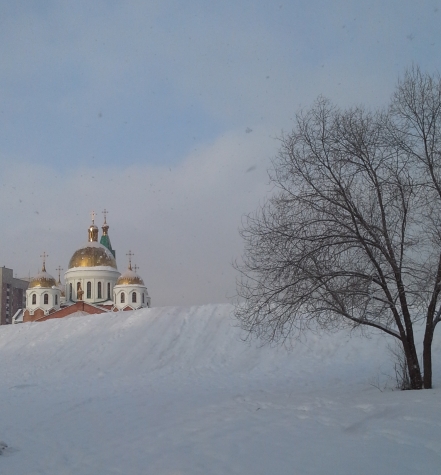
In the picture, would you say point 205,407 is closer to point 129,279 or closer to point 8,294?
point 129,279

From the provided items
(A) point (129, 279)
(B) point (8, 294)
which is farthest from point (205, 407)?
(B) point (8, 294)

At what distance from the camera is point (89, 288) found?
1946 inches

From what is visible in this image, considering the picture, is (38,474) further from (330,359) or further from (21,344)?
(21,344)

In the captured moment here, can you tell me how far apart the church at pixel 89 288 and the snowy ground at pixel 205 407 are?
84.6 ft

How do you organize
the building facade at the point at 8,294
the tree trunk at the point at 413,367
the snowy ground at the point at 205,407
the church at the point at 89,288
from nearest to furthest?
the snowy ground at the point at 205,407 < the tree trunk at the point at 413,367 < the church at the point at 89,288 < the building facade at the point at 8,294

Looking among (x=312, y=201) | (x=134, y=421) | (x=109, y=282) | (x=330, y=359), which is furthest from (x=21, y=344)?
(x=109, y=282)

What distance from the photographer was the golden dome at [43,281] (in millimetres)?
48722

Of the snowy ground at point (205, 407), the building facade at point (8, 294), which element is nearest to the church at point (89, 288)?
the snowy ground at point (205, 407)

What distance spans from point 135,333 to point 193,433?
15.0 metres

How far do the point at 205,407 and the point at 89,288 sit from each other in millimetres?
41259

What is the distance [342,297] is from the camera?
9602 mm

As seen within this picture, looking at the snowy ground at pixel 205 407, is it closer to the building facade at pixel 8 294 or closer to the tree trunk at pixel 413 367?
the tree trunk at pixel 413 367

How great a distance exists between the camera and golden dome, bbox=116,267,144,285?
160 ft

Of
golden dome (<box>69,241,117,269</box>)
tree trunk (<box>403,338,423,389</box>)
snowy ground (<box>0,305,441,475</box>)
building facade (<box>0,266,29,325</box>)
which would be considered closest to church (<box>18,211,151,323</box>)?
golden dome (<box>69,241,117,269</box>)
